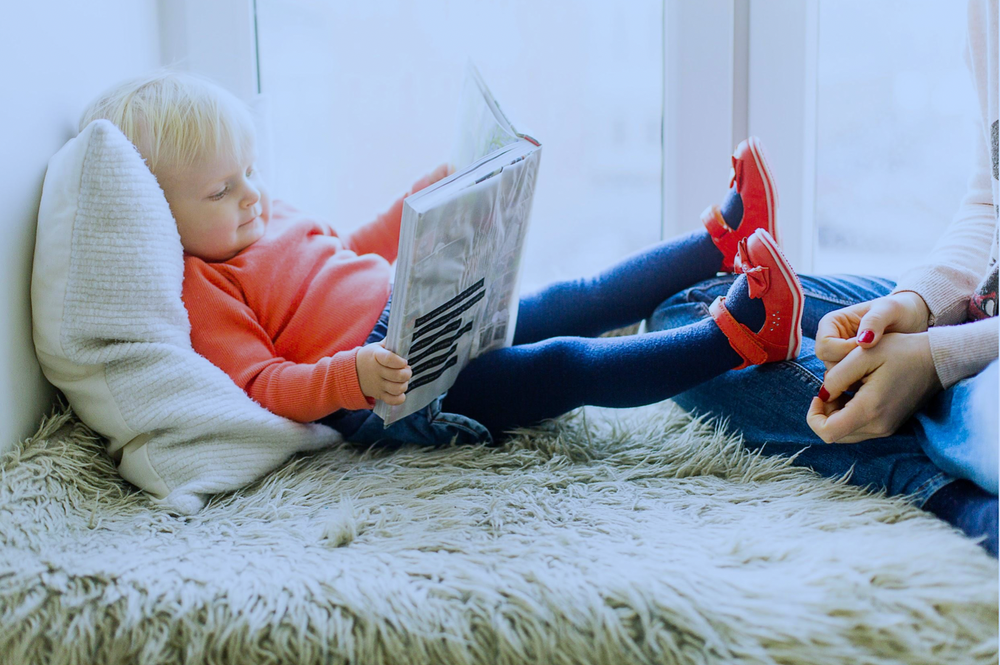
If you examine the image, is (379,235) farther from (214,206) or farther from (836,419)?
(836,419)

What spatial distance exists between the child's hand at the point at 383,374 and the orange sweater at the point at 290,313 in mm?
14

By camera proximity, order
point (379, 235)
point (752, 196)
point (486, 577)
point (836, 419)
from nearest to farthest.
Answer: point (486, 577) → point (836, 419) → point (752, 196) → point (379, 235)

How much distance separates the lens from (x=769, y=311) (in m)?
0.76

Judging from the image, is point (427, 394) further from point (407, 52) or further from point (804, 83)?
point (804, 83)

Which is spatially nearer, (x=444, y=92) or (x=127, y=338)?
(x=127, y=338)

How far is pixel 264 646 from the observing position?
1.72ft

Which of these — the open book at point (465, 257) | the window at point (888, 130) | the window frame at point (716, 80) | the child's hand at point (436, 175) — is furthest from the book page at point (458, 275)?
the window at point (888, 130)

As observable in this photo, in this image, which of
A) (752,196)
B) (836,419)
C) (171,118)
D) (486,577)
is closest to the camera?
(486,577)

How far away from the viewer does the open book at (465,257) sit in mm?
647

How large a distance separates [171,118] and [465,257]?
0.37m

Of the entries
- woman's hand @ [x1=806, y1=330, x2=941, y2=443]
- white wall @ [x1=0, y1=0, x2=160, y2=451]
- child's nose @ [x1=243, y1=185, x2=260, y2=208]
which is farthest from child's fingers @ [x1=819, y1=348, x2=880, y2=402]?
white wall @ [x1=0, y1=0, x2=160, y2=451]

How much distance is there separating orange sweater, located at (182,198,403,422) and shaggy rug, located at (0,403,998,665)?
0.40 ft

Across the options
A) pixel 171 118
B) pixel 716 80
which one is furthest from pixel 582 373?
pixel 716 80

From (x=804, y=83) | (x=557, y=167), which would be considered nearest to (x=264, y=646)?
(x=557, y=167)
